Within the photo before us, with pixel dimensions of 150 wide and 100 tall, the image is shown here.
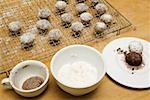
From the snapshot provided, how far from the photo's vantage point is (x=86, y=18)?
3.08 feet

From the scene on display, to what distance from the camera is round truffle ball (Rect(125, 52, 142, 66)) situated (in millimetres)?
781

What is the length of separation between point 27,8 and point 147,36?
467 mm

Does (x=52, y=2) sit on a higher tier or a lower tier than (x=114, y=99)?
higher

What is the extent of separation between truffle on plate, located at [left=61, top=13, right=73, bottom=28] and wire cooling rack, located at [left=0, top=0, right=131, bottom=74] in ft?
0.06

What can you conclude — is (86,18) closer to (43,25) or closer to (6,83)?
(43,25)

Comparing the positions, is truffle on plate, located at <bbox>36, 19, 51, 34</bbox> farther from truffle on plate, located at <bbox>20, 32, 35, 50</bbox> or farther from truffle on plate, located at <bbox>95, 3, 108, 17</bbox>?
truffle on plate, located at <bbox>95, 3, 108, 17</bbox>

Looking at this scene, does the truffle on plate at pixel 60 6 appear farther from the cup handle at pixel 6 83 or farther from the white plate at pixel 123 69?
the cup handle at pixel 6 83

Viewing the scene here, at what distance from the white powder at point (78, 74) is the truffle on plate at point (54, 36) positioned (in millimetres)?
137

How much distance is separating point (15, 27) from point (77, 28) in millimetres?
213

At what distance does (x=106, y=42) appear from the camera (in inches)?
35.2

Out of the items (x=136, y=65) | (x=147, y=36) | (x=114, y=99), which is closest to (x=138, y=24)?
(x=147, y=36)

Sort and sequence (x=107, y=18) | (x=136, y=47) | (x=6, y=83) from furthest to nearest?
(x=107, y=18), (x=136, y=47), (x=6, y=83)

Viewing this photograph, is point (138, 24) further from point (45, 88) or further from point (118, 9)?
point (45, 88)

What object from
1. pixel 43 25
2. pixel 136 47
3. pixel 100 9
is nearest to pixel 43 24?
pixel 43 25
